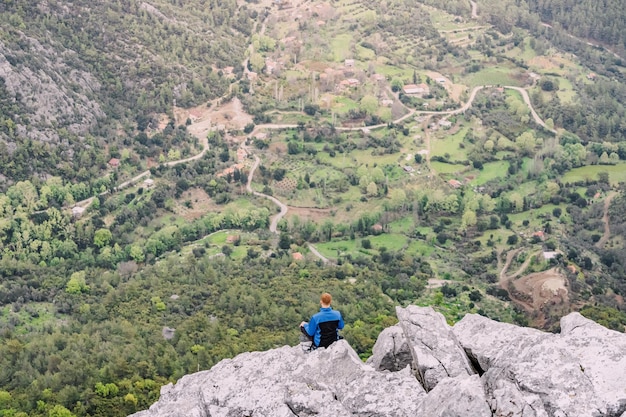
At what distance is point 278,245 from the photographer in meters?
81.6

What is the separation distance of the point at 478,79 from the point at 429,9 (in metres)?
23.5

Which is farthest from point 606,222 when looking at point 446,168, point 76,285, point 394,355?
point 394,355

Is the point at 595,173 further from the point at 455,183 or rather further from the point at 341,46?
the point at 341,46

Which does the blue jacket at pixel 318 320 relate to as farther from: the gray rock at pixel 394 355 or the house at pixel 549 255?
the house at pixel 549 255

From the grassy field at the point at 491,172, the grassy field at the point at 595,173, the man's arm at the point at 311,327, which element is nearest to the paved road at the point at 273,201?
the grassy field at the point at 491,172

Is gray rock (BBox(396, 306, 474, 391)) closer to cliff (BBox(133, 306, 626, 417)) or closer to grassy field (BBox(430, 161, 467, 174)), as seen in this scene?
cliff (BBox(133, 306, 626, 417))

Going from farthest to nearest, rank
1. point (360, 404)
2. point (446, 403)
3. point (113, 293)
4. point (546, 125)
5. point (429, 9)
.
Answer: point (429, 9) → point (546, 125) → point (113, 293) → point (360, 404) → point (446, 403)

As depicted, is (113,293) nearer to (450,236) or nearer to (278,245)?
(278,245)

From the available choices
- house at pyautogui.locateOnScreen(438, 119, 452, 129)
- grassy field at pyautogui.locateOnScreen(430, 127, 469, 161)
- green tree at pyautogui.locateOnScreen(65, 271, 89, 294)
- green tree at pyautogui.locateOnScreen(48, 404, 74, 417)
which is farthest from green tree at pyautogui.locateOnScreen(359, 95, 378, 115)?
green tree at pyautogui.locateOnScreen(48, 404, 74, 417)

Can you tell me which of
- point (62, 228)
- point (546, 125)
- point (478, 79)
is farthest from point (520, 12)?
point (62, 228)

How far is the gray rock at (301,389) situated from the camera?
71.4 feet

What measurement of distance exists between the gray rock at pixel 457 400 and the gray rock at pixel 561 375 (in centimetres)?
46

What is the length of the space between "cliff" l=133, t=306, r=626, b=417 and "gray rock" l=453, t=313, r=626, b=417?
0.03m

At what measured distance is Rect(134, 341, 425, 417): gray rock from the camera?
21.8 metres
